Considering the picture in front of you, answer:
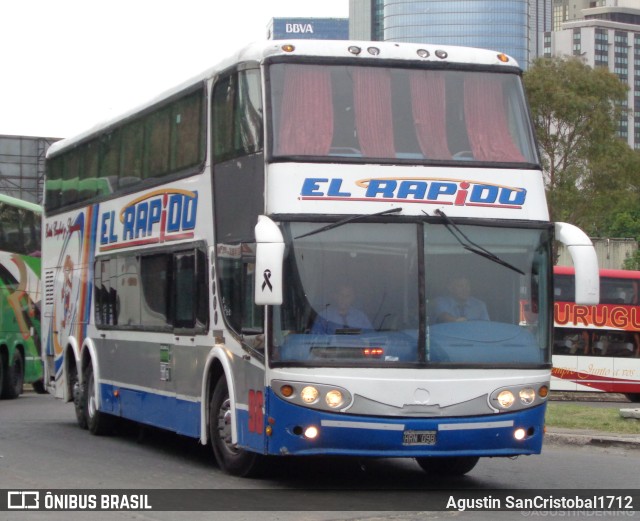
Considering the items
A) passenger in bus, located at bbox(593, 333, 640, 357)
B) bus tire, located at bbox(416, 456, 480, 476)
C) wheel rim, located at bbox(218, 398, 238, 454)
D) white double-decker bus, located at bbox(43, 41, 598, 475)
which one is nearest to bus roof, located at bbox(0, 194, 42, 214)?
passenger in bus, located at bbox(593, 333, 640, 357)

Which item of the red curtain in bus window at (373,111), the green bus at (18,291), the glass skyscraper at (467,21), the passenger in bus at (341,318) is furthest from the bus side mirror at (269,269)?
the glass skyscraper at (467,21)

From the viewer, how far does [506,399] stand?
466 inches

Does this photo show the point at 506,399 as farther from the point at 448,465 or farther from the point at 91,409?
the point at 91,409

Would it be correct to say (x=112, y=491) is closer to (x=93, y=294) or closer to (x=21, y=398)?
(x=93, y=294)

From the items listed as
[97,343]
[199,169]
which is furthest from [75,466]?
[97,343]

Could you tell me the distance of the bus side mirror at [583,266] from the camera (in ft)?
38.2

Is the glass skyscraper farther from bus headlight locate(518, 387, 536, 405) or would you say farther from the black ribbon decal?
the black ribbon decal

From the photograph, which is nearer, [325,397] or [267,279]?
[267,279]

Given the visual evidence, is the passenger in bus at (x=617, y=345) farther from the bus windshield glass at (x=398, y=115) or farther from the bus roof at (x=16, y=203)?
the bus windshield glass at (x=398, y=115)

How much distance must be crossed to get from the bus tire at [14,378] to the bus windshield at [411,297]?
1901cm

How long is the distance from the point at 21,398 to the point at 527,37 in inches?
6481

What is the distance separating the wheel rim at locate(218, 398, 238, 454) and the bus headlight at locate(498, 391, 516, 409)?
2721 mm

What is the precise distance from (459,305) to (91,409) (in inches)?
332

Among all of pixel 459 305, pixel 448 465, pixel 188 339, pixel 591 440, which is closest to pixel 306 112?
pixel 459 305
